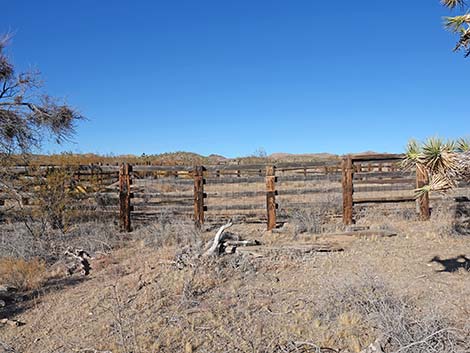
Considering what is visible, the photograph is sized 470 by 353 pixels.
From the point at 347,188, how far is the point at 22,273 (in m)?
7.18

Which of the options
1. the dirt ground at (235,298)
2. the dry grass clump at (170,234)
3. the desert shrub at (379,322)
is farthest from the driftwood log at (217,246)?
the desert shrub at (379,322)

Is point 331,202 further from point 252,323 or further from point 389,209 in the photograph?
point 252,323

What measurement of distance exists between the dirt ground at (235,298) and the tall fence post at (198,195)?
1.90 m

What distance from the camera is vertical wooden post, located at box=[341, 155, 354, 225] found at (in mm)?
10398

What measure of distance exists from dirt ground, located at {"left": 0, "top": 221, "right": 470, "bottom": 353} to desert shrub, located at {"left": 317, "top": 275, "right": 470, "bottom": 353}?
3 cm

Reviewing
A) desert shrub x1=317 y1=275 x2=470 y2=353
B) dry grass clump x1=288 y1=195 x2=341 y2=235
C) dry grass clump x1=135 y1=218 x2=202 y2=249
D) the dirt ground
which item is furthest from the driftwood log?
dry grass clump x1=288 y1=195 x2=341 y2=235

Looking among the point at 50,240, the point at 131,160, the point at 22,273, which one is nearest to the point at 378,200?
the point at 50,240

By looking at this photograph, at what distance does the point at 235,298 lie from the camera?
19.1ft

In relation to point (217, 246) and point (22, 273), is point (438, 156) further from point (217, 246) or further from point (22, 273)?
point (22, 273)

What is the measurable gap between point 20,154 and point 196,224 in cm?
454

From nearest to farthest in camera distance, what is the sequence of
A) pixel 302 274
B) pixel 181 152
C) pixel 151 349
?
pixel 151 349
pixel 302 274
pixel 181 152

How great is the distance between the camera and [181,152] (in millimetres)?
62625

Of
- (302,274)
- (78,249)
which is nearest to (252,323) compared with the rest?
(302,274)

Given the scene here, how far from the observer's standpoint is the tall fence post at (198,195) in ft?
34.6
